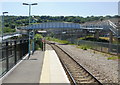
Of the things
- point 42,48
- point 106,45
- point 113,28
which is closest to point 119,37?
point 113,28

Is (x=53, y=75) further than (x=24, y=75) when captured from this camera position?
Yes

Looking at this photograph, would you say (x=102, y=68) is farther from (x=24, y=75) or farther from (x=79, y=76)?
(x=24, y=75)

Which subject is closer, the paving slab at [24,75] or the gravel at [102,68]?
the paving slab at [24,75]

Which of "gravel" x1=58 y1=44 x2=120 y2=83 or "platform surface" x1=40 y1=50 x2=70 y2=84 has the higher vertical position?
"platform surface" x1=40 y1=50 x2=70 y2=84

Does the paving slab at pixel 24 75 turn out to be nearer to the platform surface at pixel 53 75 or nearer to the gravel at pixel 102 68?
the platform surface at pixel 53 75

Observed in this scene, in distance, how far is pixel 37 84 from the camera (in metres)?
9.83

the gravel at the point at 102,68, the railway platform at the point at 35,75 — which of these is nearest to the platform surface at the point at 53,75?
the railway platform at the point at 35,75

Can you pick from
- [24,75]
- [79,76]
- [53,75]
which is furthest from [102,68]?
[24,75]

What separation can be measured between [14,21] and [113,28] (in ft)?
435

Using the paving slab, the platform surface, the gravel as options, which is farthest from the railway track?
the paving slab

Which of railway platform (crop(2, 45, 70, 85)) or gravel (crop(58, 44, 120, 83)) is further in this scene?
gravel (crop(58, 44, 120, 83))

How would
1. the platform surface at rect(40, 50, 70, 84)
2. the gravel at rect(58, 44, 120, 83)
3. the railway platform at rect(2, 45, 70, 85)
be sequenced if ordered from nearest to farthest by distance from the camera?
the railway platform at rect(2, 45, 70, 85)
the platform surface at rect(40, 50, 70, 84)
the gravel at rect(58, 44, 120, 83)

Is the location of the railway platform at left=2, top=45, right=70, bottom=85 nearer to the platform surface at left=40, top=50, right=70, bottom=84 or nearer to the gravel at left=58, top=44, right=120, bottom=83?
the platform surface at left=40, top=50, right=70, bottom=84

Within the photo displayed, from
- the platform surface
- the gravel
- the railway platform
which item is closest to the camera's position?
the railway platform
